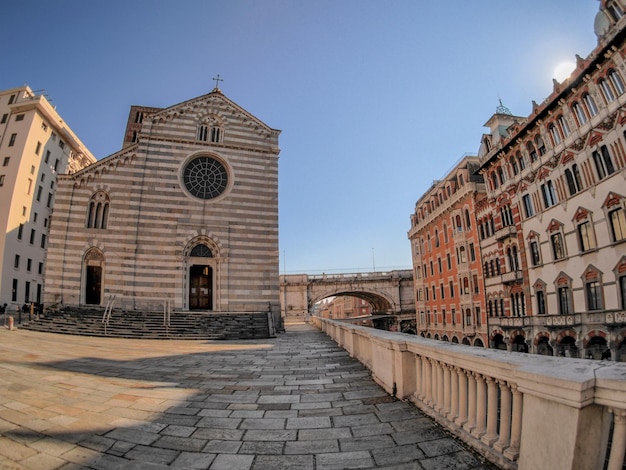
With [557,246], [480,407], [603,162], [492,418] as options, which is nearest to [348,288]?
[557,246]

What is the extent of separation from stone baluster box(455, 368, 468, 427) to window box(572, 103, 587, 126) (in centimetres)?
2132

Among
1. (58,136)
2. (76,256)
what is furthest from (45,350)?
(58,136)

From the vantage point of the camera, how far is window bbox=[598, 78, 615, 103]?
16.7m

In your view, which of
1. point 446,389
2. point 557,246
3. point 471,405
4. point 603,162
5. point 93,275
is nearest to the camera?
point 471,405

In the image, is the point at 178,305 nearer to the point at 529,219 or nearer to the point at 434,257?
the point at 529,219

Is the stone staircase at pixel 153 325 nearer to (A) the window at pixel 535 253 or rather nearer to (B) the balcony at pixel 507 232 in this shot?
(A) the window at pixel 535 253

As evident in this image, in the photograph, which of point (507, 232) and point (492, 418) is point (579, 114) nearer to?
point (507, 232)

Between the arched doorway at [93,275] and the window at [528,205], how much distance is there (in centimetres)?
3098

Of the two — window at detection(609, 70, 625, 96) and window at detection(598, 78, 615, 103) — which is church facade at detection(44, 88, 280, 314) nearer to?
A: window at detection(598, 78, 615, 103)

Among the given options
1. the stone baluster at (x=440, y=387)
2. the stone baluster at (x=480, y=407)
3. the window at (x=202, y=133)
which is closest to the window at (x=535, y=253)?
the stone baluster at (x=440, y=387)

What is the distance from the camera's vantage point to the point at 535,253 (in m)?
22.6

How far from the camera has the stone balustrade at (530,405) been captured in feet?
7.45

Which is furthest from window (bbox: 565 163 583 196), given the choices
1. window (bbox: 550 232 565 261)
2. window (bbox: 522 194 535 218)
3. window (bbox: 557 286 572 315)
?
window (bbox: 557 286 572 315)

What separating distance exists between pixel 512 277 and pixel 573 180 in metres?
8.47
